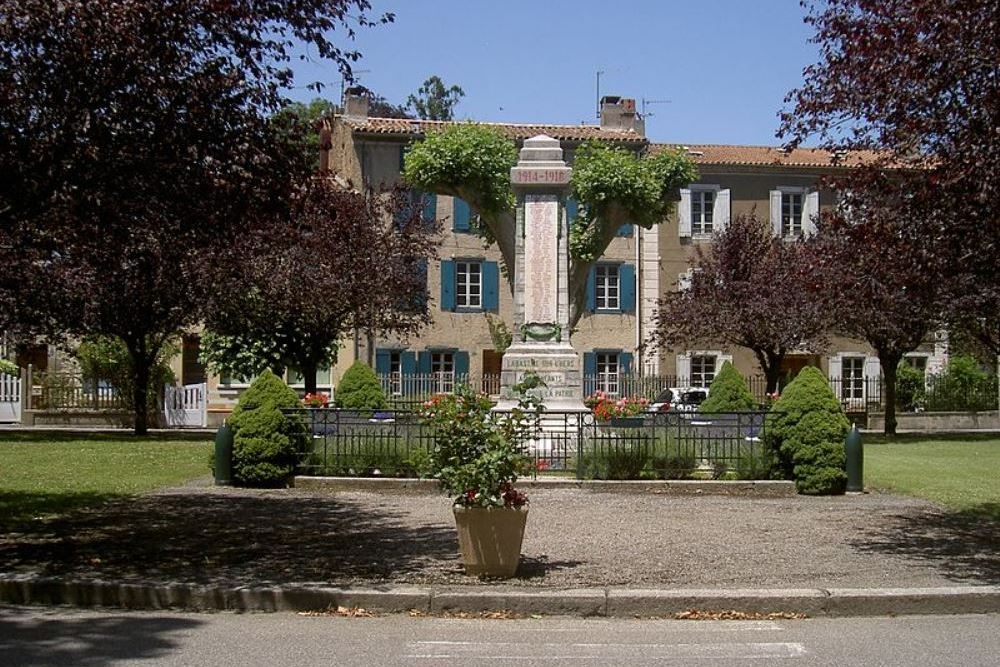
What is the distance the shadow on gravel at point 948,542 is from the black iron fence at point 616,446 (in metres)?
3.30

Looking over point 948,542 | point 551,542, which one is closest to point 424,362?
point 551,542

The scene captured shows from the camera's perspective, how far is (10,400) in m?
37.5

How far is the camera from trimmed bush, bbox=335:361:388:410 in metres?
26.1

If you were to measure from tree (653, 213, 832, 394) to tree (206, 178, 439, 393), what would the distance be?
7350 millimetres

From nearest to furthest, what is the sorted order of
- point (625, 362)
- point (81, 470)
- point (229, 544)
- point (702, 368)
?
point (229, 544) → point (81, 470) → point (625, 362) → point (702, 368)

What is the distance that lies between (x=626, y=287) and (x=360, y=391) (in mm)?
17949

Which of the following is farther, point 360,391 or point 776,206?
point 776,206

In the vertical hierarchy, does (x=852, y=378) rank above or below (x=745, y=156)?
below

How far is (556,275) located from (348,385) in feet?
25.6

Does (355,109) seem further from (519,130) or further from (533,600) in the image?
(533,600)

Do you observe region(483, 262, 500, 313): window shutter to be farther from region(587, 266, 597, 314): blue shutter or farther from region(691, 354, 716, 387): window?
region(691, 354, 716, 387): window

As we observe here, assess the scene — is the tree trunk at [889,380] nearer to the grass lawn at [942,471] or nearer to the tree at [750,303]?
the tree at [750,303]

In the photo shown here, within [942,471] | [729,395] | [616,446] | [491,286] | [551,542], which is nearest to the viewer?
[551,542]

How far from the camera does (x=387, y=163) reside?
135 ft
